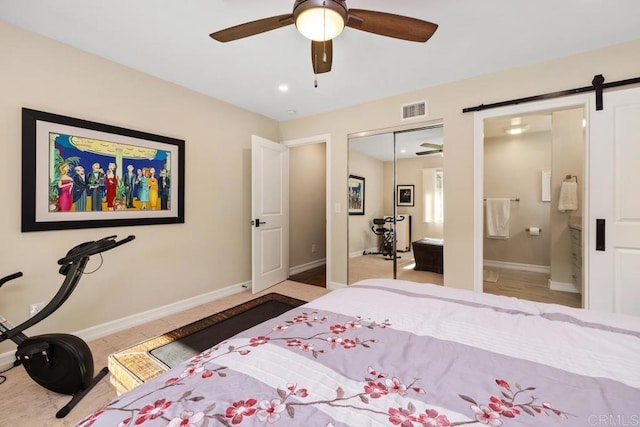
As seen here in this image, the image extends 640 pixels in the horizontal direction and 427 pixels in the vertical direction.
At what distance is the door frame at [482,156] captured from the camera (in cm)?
241

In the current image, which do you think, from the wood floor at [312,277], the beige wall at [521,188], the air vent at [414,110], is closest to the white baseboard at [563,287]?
the beige wall at [521,188]

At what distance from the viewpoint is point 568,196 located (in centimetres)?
361

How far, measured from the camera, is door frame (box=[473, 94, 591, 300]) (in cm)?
241

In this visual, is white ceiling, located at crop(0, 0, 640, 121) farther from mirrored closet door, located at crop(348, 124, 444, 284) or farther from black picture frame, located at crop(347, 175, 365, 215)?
black picture frame, located at crop(347, 175, 365, 215)

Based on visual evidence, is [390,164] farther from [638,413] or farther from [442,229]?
[638,413]

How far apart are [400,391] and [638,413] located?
1.71 ft

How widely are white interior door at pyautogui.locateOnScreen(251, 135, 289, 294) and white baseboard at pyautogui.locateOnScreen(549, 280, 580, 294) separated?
372 cm

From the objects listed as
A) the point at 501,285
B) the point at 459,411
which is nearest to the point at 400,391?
the point at 459,411

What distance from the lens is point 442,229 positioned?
3156 millimetres

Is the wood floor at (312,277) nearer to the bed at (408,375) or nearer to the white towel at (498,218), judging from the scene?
Result: the bed at (408,375)

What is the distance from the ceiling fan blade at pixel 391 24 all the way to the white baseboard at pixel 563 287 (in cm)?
386

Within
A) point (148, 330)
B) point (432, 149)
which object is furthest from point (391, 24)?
point (148, 330)

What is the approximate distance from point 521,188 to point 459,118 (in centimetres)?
299

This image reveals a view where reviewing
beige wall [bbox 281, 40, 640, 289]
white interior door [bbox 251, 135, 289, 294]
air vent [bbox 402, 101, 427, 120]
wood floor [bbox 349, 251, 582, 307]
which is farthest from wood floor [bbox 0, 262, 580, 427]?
air vent [bbox 402, 101, 427, 120]
